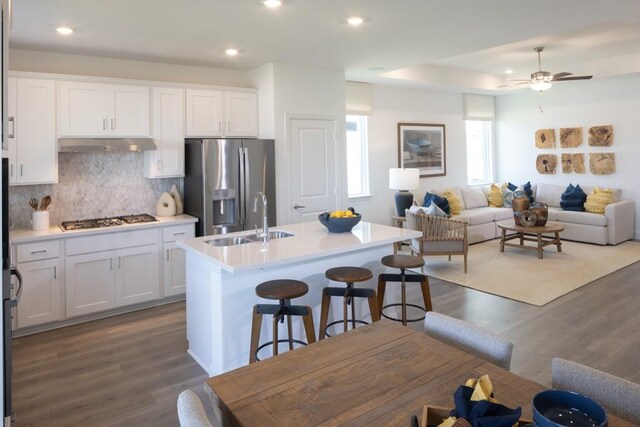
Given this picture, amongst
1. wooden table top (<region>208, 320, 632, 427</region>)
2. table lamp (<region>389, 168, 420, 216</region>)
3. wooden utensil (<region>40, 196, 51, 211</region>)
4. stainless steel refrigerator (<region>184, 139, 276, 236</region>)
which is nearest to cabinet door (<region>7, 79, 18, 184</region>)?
wooden utensil (<region>40, 196, 51, 211</region>)

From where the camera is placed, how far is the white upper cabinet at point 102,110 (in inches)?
167

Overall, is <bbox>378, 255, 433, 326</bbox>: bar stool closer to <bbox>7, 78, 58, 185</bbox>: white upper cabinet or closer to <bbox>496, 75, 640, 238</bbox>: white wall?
<bbox>7, 78, 58, 185</bbox>: white upper cabinet

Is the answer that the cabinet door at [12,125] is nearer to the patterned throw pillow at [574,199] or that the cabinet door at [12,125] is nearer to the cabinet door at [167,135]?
the cabinet door at [167,135]

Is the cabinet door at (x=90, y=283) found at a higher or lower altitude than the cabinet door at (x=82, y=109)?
lower

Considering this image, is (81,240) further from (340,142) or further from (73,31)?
(340,142)

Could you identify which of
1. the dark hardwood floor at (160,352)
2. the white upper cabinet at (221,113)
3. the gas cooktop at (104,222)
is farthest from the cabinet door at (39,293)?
the white upper cabinet at (221,113)

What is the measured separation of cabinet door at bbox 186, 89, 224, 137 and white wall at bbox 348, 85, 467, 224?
268 centimetres

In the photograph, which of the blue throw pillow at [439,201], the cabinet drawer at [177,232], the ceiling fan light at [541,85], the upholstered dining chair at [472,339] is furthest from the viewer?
the blue throw pillow at [439,201]

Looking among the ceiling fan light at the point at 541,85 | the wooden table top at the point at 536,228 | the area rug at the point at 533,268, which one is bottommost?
the area rug at the point at 533,268

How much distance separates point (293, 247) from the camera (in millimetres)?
3131

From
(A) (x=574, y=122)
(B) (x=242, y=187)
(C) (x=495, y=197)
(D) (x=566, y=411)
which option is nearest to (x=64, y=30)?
(B) (x=242, y=187)

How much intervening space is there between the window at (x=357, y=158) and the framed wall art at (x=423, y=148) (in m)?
0.78

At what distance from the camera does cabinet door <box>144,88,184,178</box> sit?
4.76 meters

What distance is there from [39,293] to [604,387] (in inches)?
169
